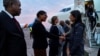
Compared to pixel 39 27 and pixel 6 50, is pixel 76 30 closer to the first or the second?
pixel 39 27

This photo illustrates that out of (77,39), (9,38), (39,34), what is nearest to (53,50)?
(39,34)

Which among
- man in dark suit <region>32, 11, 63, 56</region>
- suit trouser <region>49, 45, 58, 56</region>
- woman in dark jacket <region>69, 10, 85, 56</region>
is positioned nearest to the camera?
woman in dark jacket <region>69, 10, 85, 56</region>

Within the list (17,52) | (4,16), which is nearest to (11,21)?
(4,16)

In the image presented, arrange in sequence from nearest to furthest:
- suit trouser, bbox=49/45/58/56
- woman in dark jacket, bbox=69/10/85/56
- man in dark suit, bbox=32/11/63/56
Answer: woman in dark jacket, bbox=69/10/85/56 < man in dark suit, bbox=32/11/63/56 < suit trouser, bbox=49/45/58/56

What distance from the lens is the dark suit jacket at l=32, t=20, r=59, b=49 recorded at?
8641mm

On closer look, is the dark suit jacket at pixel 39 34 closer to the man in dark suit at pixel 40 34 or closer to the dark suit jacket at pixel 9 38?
the man in dark suit at pixel 40 34

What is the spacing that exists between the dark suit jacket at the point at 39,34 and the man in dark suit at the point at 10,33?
3.54 metres

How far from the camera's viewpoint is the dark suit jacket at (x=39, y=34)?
8641 millimetres

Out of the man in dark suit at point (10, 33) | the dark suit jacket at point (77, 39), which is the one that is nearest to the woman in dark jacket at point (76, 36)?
the dark suit jacket at point (77, 39)

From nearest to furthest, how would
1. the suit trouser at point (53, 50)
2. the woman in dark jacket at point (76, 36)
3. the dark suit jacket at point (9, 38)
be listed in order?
the dark suit jacket at point (9, 38) → the woman in dark jacket at point (76, 36) → the suit trouser at point (53, 50)

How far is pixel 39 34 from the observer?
8711 millimetres

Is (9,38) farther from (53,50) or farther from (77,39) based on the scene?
(53,50)

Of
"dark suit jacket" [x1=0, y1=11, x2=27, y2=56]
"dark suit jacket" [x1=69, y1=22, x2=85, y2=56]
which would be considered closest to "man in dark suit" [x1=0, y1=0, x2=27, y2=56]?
"dark suit jacket" [x1=0, y1=11, x2=27, y2=56]

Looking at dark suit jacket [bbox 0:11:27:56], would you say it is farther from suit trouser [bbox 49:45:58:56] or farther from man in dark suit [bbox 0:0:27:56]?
suit trouser [bbox 49:45:58:56]
